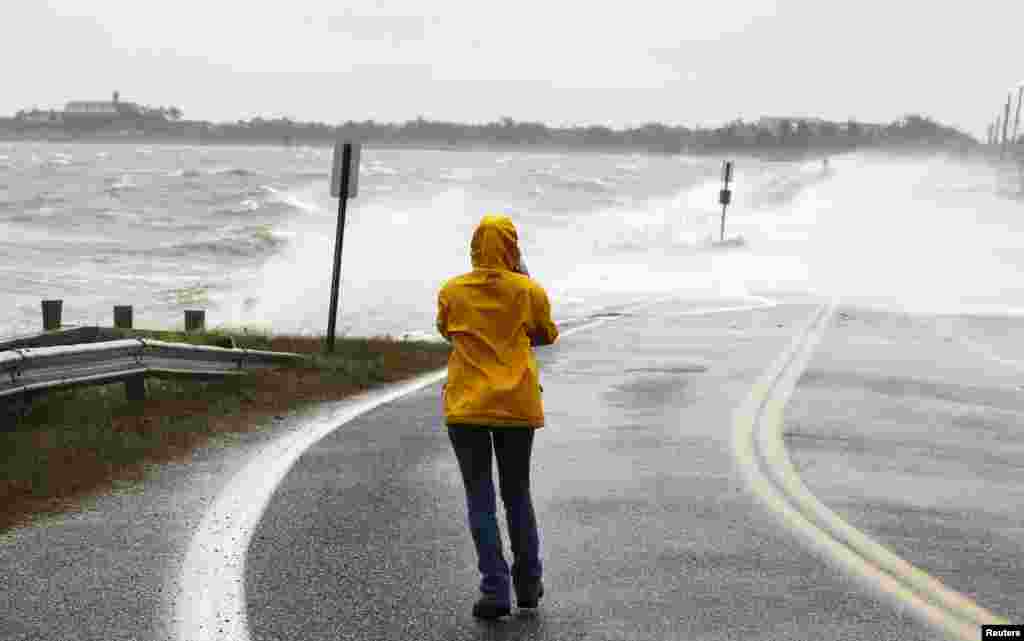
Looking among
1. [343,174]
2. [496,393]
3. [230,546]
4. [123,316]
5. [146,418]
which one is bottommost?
[123,316]

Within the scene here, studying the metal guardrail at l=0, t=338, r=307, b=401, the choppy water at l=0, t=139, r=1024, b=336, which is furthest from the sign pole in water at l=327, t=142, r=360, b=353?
the choppy water at l=0, t=139, r=1024, b=336

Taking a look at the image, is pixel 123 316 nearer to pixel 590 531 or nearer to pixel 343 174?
pixel 343 174

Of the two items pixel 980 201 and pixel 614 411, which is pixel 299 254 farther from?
pixel 980 201

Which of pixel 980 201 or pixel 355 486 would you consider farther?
pixel 980 201

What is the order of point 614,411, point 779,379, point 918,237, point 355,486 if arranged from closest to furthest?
1. point 355,486
2. point 614,411
3. point 779,379
4. point 918,237

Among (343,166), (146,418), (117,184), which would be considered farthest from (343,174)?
(117,184)

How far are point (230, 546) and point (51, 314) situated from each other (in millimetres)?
10936

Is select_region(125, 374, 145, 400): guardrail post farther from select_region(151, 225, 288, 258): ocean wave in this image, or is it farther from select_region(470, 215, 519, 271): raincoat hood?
select_region(151, 225, 288, 258): ocean wave

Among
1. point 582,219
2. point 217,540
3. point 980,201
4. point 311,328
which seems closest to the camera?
point 217,540

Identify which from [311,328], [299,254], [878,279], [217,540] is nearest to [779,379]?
[217,540]

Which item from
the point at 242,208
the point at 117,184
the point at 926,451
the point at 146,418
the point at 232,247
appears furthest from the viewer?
the point at 117,184

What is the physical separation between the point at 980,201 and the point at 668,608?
82355 mm

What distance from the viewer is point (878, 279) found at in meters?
33.1

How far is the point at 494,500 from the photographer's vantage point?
4793 millimetres
